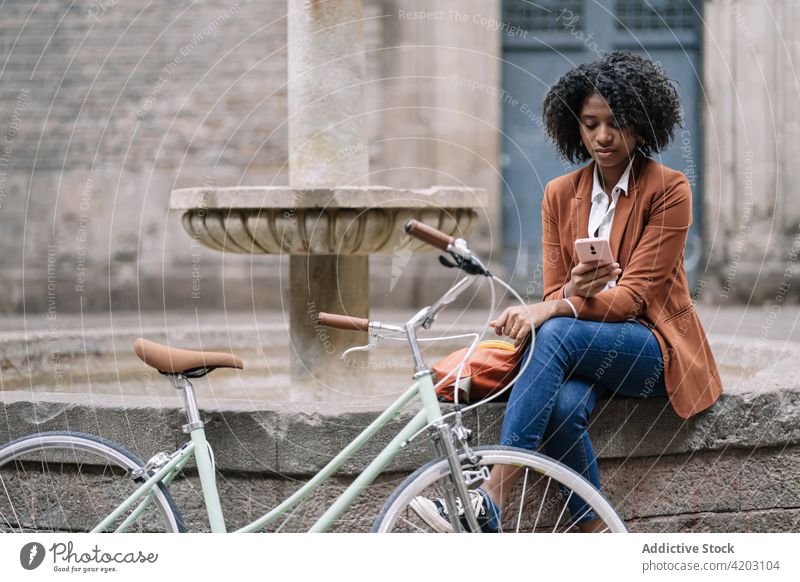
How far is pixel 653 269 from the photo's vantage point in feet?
9.73

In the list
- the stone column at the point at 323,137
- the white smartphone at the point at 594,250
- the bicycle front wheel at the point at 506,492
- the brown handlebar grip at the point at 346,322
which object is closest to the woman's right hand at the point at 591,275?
the white smartphone at the point at 594,250

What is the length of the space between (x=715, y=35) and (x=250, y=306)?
5.16m

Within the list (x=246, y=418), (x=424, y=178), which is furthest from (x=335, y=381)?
(x=424, y=178)

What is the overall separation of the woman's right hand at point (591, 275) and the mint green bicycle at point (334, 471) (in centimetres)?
33

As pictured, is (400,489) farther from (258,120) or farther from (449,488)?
(258,120)

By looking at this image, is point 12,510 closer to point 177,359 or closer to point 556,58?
point 177,359

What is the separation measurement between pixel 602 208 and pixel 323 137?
151 cm

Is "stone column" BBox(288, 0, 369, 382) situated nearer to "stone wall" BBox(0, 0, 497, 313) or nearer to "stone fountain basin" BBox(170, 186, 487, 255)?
"stone fountain basin" BBox(170, 186, 487, 255)

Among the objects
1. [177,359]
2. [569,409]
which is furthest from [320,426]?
[569,409]

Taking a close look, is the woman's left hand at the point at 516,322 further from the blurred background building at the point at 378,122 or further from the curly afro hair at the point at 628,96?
the blurred background building at the point at 378,122

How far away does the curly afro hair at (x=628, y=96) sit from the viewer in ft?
9.89

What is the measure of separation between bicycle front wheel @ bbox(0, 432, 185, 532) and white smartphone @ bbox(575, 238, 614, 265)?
1405mm

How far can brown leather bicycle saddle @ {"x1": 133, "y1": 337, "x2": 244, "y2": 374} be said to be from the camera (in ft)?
9.25
